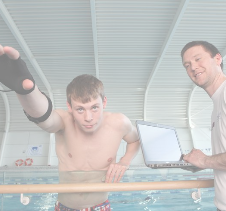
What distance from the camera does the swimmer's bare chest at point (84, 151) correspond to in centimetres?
164

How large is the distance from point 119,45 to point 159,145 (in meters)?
7.80

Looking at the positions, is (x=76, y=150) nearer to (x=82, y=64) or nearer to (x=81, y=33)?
(x=81, y=33)

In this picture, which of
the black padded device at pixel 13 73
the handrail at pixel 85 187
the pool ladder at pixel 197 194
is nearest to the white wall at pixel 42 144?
the pool ladder at pixel 197 194

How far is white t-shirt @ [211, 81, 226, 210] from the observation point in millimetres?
1340

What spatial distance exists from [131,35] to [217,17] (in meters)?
3.00

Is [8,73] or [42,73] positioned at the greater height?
[42,73]

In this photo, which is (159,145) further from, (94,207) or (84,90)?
(84,90)

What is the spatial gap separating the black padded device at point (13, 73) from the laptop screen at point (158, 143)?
1.07 meters

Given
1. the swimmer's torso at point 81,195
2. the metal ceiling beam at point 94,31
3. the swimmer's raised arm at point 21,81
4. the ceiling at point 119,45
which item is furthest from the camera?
the ceiling at point 119,45

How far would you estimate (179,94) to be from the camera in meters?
13.2

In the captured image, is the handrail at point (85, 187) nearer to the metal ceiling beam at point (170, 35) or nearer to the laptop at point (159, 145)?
the laptop at point (159, 145)

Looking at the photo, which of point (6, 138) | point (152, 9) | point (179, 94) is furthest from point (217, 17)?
point (6, 138)

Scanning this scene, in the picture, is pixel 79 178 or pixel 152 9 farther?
pixel 152 9

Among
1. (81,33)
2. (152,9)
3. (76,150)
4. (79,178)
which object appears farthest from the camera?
(81,33)
